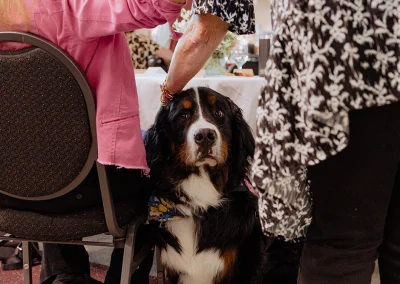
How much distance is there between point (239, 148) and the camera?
63.0 inches

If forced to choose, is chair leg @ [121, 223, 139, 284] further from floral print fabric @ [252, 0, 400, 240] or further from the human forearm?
floral print fabric @ [252, 0, 400, 240]

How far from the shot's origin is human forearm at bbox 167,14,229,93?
39.4 inches

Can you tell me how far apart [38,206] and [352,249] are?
0.85m

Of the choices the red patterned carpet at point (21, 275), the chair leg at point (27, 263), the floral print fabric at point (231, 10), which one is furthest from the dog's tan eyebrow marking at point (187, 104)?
the red patterned carpet at point (21, 275)

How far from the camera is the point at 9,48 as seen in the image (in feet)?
3.50

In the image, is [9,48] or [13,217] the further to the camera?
[13,217]

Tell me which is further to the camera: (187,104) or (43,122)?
(187,104)

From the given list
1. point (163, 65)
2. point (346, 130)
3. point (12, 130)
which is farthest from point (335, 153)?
point (163, 65)

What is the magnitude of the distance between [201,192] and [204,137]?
219 millimetres

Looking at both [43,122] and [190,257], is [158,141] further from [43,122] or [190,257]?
[43,122]

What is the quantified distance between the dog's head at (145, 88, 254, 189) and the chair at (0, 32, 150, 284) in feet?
Result: 1.16

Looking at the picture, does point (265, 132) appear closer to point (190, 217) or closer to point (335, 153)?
point (335, 153)

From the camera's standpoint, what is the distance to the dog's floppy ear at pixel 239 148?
1.57 meters

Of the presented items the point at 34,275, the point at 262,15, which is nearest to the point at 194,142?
the point at 34,275
